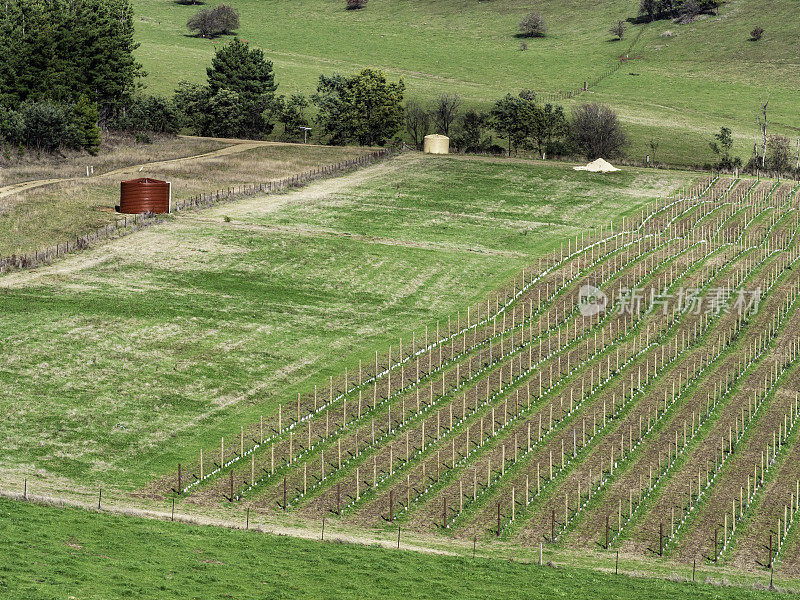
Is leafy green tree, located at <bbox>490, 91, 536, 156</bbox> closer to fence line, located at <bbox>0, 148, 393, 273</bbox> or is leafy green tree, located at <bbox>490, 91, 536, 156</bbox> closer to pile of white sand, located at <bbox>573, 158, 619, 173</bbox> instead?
fence line, located at <bbox>0, 148, 393, 273</bbox>

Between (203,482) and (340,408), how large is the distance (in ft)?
43.3

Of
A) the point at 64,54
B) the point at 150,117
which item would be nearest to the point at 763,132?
the point at 150,117

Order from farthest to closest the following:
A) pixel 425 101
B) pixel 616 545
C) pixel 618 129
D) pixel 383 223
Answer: pixel 425 101 → pixel 618 129 → pixel 383 223 → pixel 616 545

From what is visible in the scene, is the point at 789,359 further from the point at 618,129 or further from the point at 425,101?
the point at 425,101

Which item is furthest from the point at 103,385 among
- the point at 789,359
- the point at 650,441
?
the point at 789,359

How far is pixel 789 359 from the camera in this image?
83.8m

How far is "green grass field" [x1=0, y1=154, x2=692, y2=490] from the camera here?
2655 inches

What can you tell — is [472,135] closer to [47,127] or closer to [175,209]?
[47,127]

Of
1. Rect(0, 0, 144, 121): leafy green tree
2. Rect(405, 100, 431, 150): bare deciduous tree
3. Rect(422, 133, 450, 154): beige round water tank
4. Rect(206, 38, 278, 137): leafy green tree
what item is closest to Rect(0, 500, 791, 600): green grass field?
Rect(422, 133, 450, 154): beige round water tank

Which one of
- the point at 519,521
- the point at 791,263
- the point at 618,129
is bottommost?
the point at 519,521

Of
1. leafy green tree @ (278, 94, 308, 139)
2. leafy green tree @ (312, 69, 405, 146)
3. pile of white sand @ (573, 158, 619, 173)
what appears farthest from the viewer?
leafy green tree @ (278, 94, 308, 139)

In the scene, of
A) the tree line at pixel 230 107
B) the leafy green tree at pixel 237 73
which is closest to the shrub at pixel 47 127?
the tree line at pixel 230 107

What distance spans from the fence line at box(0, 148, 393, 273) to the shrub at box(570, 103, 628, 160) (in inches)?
1109

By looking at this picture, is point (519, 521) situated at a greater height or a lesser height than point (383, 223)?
lesser
